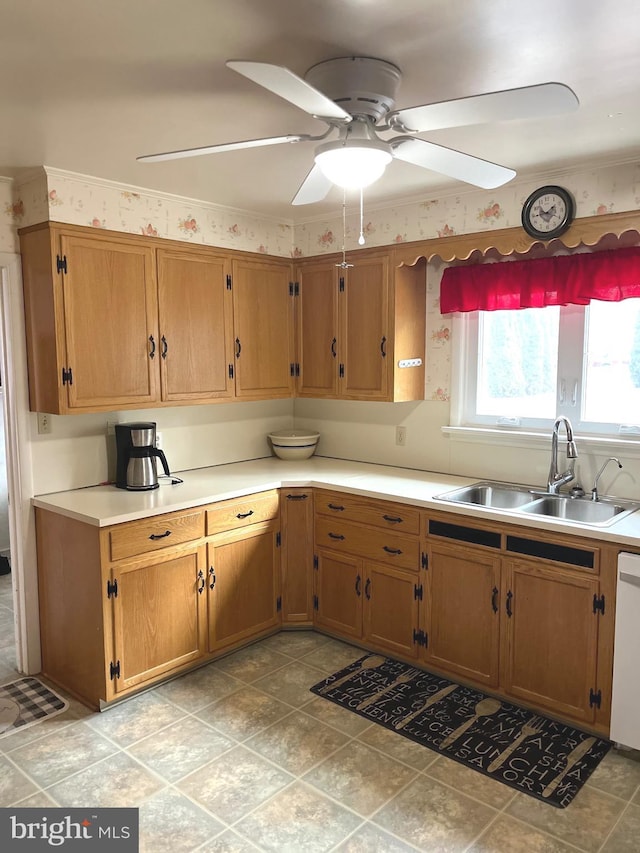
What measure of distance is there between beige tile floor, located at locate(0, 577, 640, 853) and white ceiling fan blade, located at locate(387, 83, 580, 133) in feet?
7.21

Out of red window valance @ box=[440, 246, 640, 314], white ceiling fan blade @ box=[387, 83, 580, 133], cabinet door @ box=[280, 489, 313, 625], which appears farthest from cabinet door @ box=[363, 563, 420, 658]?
white ceiling fan blade @ box=[387, 83, 580, 133]

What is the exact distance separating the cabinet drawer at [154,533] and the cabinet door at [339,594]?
0.80 metres

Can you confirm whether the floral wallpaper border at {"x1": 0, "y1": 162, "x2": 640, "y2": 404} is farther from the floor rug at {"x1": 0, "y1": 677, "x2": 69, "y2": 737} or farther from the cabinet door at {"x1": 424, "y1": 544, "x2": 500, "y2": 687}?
the floor rug at {"x1": 0, "y1": 677, "x2": 69, "y2": 737}

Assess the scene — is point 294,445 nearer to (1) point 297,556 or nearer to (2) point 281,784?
(1) point 297,556

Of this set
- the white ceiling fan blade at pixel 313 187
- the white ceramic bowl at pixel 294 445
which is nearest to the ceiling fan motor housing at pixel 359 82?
the white ceiling fan blade at pixel 313 187

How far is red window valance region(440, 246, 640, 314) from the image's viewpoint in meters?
3.00

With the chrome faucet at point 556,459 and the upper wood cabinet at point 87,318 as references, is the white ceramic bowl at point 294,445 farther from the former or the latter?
the chrome faucet at point 556,459

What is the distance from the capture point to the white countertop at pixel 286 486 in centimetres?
274

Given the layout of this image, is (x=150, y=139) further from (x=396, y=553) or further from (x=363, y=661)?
(x=363, y=661)

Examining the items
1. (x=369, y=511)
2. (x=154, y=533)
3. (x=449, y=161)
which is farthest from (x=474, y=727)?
(x=449, y=161)

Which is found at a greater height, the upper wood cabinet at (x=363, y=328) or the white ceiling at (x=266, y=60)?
the white ceiling at (x=266, y=60)

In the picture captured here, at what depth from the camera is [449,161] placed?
6.62ft

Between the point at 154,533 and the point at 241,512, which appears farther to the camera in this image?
the point at 241,512

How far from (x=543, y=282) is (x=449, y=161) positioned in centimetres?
142
